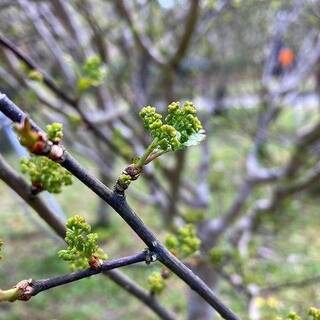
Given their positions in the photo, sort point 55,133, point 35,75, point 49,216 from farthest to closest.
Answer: point 35,75, point 49,216, point 55,133

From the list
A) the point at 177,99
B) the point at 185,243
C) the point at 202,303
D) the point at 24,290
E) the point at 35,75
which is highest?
the point at 177,99

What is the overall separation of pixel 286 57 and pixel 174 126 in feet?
15.3

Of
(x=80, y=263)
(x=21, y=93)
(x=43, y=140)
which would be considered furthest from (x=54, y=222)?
(x=21, y=93)

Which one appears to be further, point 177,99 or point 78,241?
point 177,99

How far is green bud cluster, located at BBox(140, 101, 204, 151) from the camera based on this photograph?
653 millimetres

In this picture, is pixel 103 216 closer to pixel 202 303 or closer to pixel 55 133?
pixel 202 303

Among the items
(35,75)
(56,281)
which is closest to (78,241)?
(56,281)

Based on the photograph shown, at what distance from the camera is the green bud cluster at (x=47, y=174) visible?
957mm

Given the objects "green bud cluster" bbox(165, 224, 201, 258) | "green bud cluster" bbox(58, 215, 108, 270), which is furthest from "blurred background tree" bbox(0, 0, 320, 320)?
"green bud cluster" bbox(58, 215, 108, 270)

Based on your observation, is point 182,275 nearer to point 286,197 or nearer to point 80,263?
point 80,263

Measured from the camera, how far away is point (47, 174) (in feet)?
3.16

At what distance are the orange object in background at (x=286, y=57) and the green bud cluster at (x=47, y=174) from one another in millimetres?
4366

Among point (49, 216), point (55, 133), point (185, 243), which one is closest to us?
point (55, 133)

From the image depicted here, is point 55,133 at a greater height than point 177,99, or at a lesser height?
lesser
